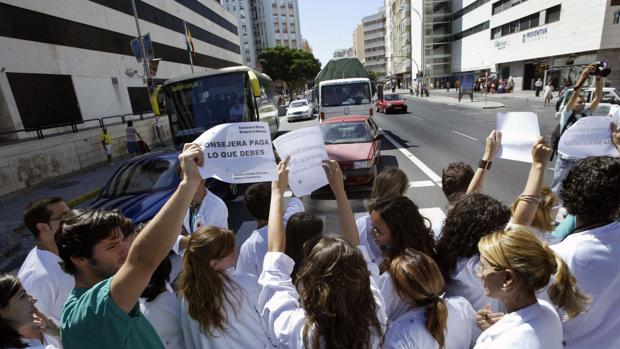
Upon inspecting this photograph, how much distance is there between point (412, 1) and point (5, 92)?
80.4m

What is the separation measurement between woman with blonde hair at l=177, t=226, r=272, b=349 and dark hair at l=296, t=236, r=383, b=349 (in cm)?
49

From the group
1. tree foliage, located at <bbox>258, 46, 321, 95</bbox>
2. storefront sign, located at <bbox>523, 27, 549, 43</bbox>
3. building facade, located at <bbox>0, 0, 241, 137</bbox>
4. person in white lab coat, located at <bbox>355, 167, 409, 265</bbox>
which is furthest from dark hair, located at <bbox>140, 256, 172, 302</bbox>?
tree foliage, located at <bbox>258, 46, 321, 95</bbox>

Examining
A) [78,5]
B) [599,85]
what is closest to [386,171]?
[599,85]

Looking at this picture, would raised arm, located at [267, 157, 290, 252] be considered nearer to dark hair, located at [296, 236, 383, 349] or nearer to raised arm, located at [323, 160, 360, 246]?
raised arm, located at [323, 160, 360, 246]

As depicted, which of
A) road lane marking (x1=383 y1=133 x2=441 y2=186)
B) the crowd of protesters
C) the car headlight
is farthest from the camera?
road lane marking (x1=383 y1=133 x2=441 y2=186)

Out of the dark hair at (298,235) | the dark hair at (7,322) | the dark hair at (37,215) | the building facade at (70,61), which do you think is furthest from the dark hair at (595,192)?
the building facade at (70,61)

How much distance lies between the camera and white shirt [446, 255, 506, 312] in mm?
1842

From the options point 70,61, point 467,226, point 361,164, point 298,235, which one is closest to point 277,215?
point 298,235

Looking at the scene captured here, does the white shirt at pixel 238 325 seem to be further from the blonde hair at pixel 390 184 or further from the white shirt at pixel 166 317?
the blonde hair at pixel 390 184

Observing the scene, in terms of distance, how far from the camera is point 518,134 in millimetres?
2463

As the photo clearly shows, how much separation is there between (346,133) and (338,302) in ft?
26.1

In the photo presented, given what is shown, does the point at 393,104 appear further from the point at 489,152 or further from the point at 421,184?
the point at 489,152

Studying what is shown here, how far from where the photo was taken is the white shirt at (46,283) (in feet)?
7.56

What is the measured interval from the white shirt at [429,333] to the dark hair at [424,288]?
32mm
